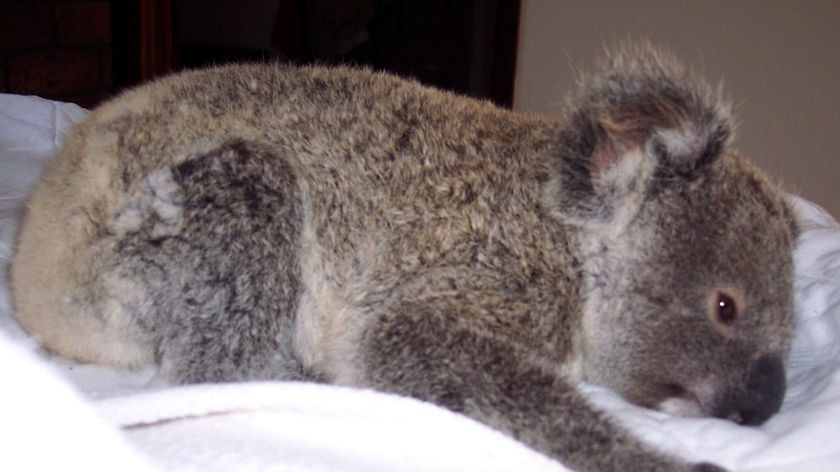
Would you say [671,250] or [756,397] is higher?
[671,250]

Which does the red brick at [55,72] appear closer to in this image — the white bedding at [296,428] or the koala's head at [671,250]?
the white bedding at [296,428]

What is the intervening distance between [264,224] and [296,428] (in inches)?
16.1

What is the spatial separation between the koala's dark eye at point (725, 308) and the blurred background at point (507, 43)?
2500 mm

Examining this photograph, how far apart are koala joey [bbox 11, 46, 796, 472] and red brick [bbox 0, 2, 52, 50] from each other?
105 inches

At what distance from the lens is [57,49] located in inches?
155

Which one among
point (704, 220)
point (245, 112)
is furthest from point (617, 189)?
point (245, 112)

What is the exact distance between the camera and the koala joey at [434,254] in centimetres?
132

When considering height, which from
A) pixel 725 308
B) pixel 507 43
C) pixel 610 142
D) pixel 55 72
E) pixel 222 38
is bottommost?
pixel 725 308

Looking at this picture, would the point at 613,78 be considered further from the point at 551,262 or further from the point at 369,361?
the point at 369,361

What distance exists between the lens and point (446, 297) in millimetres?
1385

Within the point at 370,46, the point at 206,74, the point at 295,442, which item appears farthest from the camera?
the point at 370,46

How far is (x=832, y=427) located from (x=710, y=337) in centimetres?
24

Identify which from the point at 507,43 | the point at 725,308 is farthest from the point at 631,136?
the point at 507,43

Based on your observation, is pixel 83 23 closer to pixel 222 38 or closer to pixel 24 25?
pixel 24 25
